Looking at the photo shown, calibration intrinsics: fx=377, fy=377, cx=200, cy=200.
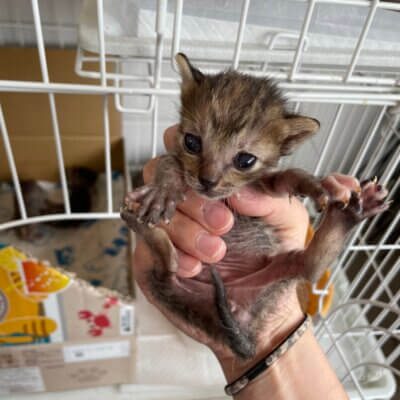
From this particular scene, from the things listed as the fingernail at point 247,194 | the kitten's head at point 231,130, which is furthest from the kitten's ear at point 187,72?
the fingernail at point 247,194

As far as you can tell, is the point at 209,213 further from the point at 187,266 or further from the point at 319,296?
the point at 319,296

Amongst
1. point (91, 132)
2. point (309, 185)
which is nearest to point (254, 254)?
point (309, 185)

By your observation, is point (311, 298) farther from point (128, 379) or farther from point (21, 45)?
point (21, 45)

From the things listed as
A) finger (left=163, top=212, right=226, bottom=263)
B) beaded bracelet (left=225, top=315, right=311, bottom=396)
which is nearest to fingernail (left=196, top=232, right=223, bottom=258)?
finger (left=163, top=212, right=226, bottom=263)

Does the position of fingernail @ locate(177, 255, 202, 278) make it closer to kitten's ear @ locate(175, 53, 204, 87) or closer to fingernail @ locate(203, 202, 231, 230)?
fingernail @ locate(203, 202, 231, 230)

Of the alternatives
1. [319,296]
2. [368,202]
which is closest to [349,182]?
[368,202]
